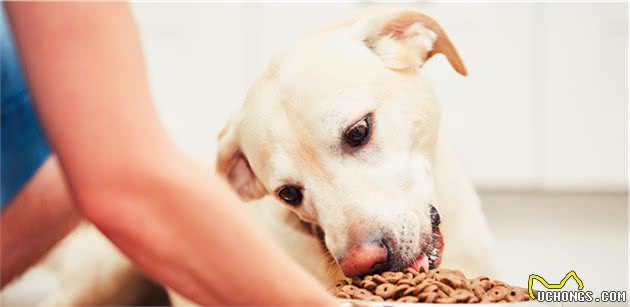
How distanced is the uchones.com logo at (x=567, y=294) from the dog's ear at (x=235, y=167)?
1.08 feet

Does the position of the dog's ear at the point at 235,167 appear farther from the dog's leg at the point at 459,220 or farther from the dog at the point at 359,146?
the dog's leg at the point at 459,220

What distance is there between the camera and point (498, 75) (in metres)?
1.13

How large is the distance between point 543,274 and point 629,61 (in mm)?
337

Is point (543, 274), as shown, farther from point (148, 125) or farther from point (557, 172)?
point (148, 125)

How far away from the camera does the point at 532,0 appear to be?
1113 mm

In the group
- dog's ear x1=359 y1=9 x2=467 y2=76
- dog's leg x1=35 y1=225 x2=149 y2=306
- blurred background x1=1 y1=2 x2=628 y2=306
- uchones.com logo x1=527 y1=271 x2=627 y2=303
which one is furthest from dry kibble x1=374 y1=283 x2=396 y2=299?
dog's leg x1=35 y1=225 x2=149 y2=306

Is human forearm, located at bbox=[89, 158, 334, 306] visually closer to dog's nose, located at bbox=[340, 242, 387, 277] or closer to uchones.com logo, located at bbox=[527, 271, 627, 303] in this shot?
dog's nose, located at bbox=[340, 242, 387, 277]

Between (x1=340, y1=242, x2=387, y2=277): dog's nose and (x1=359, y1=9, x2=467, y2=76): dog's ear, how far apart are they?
0.20 meters

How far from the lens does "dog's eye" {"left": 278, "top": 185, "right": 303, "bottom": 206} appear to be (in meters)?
0.80

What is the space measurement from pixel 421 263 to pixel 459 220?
0.45 ft

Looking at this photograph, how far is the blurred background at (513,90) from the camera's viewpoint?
41.9 inches

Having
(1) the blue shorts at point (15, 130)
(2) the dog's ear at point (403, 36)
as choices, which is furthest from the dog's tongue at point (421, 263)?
(1) the blue shorts at point (15, 130)

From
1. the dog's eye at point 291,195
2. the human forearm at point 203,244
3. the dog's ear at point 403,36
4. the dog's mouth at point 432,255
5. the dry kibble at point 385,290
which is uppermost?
the dog's ear at point 403,36

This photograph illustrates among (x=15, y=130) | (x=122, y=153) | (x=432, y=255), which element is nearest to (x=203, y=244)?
(x=122, y=153)
